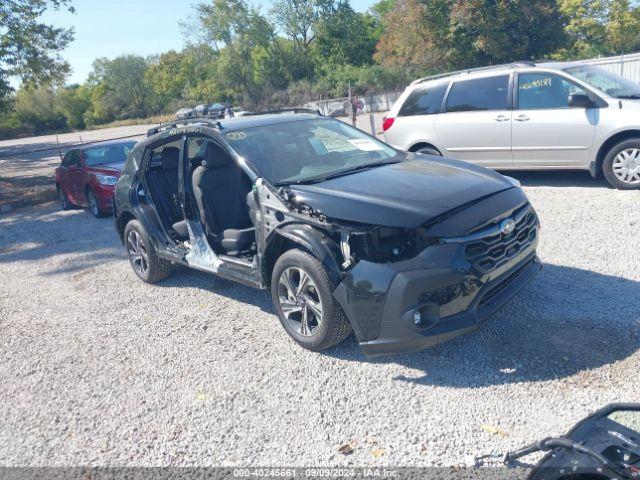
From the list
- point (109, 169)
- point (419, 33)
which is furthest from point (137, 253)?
point (419, 33)

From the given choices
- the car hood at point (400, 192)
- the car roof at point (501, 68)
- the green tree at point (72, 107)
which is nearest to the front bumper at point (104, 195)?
the car roof at point (501, 68)

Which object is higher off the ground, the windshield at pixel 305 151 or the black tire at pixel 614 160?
the windshield at pixel 305 151

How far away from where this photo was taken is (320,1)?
195ft

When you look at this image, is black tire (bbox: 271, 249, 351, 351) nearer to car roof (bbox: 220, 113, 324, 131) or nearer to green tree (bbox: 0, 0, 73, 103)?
car roof (bbox: 220, 113, 324, 131)

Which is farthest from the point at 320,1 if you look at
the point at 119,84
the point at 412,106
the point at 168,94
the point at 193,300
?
the point at 193,300

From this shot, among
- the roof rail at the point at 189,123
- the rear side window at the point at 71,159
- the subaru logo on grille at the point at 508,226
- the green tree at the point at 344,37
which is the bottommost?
the subaru logo on grille at the point at 508,226

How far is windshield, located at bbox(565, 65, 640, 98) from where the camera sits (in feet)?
27.0

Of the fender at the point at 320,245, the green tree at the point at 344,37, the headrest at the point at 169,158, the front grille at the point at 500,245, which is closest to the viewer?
the front grille at the point at 500,245

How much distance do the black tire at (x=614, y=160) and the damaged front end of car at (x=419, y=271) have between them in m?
4.70

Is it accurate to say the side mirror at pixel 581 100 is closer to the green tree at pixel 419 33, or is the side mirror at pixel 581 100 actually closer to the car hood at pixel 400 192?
the car hood at pixel 400 192

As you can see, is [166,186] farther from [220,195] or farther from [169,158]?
[220,195]

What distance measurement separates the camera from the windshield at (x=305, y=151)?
16.2 feet

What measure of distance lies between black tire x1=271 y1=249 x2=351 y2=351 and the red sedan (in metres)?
7.69

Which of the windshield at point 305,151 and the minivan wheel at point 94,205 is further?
the minivan wheel at point 94,205
